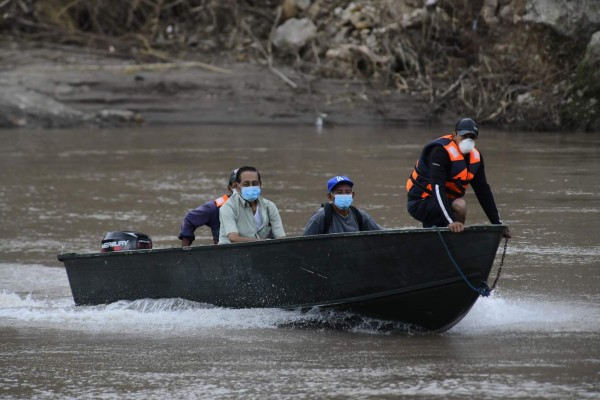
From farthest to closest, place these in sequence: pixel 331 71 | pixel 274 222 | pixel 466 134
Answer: pixel 331 71, pixel 274 222, pixel 466 134

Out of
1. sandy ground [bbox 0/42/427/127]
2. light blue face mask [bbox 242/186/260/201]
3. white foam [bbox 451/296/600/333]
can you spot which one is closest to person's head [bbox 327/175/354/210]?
light blue face mask [bbox 242/186/260/201]

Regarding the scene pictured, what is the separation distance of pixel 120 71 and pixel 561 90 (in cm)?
967

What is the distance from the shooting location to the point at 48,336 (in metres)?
8.98

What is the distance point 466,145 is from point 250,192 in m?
1.67

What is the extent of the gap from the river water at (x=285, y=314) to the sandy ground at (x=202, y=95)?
16.4ft

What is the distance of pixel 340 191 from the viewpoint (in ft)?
29.4

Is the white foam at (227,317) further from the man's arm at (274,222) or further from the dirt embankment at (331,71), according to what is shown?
the dirt embankment at (331,71)

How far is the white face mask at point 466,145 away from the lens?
357 inches

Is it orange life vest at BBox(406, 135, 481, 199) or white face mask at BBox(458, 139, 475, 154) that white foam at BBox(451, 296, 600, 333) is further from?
white face mask at BBox(458, 139, 475, 154)

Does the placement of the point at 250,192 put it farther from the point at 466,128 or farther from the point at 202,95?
the point at 202,95

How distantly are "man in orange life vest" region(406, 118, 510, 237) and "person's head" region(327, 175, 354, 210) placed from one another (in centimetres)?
64

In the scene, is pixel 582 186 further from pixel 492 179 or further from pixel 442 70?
pixel 442 70

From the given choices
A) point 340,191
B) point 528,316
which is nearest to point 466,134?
point 340,191

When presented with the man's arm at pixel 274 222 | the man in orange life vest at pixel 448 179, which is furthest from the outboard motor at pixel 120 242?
the man in orange life vest at pixel 448 179
